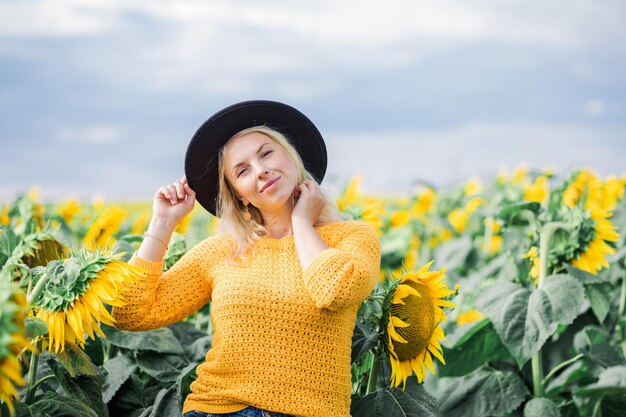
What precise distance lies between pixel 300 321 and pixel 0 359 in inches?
37.5

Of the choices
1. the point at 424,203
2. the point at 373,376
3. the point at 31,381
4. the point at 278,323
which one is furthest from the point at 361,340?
the point at 424,203

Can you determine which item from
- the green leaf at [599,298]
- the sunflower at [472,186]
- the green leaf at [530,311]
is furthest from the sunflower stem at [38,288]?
the sunflower at [472,186]

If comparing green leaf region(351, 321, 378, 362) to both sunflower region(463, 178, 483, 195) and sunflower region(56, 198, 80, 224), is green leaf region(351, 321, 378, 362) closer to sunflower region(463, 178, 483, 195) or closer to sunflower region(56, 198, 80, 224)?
sunflower region(56, 198, 80, 224)

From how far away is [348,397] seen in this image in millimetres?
2449

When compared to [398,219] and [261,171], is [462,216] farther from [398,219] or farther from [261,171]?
[261,171]

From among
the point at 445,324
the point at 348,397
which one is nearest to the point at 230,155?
the point at 348,397

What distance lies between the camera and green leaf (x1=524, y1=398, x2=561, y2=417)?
298 cm

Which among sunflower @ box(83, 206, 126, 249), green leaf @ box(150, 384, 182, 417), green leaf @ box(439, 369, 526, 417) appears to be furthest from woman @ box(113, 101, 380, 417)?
sunflower @ box(83, 206, 126, 249)

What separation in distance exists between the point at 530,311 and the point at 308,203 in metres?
1.02

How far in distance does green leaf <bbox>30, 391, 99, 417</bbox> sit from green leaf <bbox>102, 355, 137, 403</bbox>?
0.49 meters

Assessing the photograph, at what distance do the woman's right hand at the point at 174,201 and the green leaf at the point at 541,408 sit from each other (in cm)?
143

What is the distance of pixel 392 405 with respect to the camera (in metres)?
2.55

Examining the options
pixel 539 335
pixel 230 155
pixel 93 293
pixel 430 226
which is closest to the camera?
pixel 93 293

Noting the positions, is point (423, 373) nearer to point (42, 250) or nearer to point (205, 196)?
point (205, 196)
